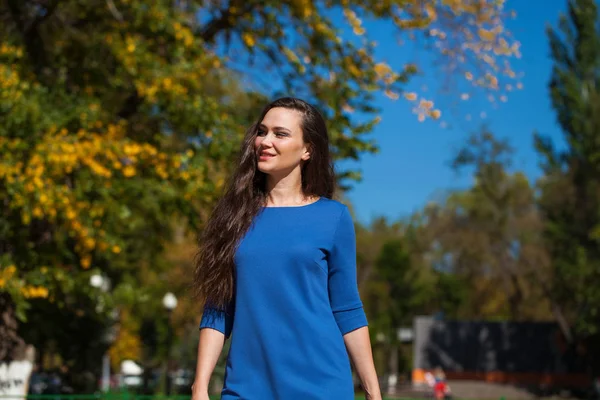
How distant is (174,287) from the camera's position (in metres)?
32.6

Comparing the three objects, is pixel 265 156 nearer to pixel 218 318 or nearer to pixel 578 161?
pixel 218 318

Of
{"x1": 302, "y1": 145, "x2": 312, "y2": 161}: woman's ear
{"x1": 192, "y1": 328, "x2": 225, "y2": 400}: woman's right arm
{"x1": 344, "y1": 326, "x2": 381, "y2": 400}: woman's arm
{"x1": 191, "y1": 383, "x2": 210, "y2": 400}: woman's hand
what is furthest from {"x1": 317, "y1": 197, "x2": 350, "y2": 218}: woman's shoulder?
{"x1": 191, "y1": 383, "x2": 210, "y2": 400}: woman's hand

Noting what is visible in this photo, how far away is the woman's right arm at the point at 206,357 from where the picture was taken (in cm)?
279

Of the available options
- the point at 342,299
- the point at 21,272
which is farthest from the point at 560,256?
the point at 342,299

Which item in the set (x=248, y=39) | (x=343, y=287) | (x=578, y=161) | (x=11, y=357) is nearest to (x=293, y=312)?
(x=343, y=287)

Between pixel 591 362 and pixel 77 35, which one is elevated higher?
pixel 77 35

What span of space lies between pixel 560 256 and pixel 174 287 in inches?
667

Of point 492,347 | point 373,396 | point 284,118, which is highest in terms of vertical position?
point 284,118

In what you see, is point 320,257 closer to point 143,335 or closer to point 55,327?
point 55,327

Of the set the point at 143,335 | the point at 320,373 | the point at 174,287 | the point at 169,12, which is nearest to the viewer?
the point at 320,373

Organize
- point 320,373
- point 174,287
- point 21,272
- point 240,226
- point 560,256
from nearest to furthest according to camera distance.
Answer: point 320,373 → point 240,226 → point 21,272 → point 174,287 → point 560,256

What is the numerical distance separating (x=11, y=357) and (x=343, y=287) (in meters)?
11.5

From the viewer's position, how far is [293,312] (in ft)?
9.09

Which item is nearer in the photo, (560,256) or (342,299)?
(342,299)
